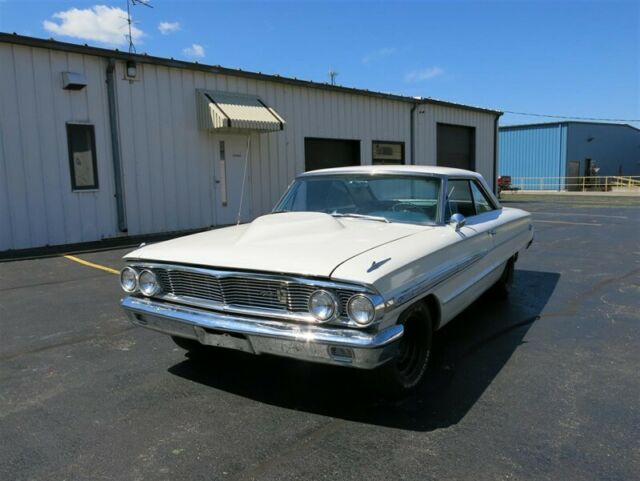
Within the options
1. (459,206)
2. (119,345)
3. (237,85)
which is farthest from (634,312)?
(237,85)

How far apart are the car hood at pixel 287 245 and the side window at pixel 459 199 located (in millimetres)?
551

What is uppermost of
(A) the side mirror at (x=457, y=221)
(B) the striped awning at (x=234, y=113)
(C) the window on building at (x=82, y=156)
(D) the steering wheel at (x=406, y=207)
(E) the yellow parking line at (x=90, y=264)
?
(B) the striped awning at (x=234, y=113)

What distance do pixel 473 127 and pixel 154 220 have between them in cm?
1427

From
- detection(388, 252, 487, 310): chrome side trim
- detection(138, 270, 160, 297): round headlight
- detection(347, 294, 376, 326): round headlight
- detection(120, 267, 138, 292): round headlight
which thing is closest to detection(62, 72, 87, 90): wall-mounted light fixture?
detection(120, 267, 138, 292): round headlight

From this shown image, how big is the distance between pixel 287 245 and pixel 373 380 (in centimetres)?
98

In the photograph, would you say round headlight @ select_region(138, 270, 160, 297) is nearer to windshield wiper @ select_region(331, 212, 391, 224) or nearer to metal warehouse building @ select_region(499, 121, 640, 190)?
windshield wiper @ select_region(331, 212, 391, 224)

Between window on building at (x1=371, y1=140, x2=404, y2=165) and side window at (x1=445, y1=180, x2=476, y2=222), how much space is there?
11.5 m

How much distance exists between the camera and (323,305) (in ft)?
9.50

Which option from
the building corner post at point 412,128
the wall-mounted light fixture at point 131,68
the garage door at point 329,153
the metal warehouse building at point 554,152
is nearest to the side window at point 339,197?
the wall-mounted light fixture at point 131,68

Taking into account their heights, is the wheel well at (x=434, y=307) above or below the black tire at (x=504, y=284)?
above

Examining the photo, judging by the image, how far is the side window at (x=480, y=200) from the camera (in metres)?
5.07

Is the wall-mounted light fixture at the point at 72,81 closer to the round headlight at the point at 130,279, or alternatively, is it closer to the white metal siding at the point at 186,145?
the white metal siding at the point at 186,145

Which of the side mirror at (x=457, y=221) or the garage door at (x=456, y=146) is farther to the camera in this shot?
the garage door at (x=456, y=146)

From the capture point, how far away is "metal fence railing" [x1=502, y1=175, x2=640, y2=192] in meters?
41.9
